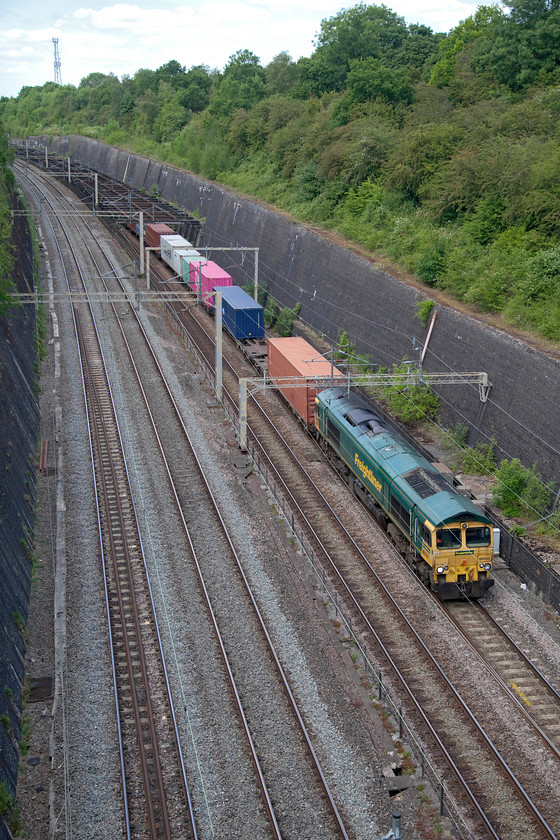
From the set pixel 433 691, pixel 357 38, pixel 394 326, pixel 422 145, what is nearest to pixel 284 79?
pixel 357 38

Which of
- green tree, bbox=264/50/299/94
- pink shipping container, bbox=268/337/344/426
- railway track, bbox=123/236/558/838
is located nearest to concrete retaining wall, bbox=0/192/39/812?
railway track, bbox=123/236/558/838

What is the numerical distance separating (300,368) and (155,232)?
2978 cm

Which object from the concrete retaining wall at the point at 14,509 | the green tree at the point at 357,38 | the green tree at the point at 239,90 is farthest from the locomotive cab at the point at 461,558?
the green tree at the point at 239,90

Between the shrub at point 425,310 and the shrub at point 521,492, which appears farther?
the shrub at point 425,310

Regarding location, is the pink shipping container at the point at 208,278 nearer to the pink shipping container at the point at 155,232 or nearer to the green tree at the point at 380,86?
the pink shipping container at the point at 155,232

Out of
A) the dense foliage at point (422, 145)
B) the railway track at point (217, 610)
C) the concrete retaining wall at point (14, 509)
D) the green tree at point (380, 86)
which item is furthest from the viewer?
the green tree at point (380, 86)

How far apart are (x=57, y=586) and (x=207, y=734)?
6229 mm

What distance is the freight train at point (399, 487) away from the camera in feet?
61.3

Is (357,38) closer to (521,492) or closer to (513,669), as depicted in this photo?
(521,492)

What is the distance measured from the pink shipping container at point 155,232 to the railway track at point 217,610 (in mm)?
22274

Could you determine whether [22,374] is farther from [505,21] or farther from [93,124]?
[93,124]

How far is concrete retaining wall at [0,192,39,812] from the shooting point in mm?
14203

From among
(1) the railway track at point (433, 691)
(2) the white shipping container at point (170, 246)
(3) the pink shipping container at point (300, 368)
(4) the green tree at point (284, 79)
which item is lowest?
(1) the railway track at point (433, 691)

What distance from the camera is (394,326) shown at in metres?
32.6
